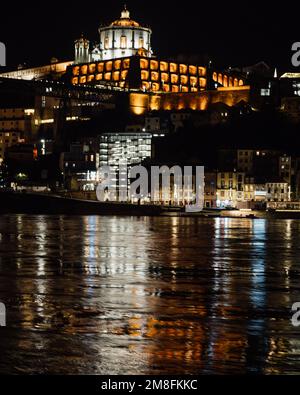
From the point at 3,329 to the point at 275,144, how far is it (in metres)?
60.1

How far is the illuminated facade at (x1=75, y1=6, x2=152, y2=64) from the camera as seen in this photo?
89.9 meters

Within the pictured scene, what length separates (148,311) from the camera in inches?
523

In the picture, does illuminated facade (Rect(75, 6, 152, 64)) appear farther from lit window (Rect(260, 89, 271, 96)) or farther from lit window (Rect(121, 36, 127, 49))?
lit window (Rect(260, 89, 271, 96))

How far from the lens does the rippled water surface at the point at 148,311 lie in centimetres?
970

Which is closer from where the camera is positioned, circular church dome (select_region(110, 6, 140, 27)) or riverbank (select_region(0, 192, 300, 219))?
riverbank (select_region(0, 192, 300, 219))

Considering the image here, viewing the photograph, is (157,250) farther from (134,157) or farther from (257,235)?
(134,157)

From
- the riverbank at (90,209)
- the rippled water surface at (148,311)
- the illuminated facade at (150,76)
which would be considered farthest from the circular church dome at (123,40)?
the rippled water surface at (148,311)

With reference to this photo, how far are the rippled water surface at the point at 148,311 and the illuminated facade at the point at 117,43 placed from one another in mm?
65287

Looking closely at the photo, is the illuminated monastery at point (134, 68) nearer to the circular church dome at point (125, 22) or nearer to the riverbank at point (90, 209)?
the circular church dome at point (125, 22)

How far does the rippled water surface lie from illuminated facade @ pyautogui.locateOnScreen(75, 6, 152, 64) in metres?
65.3

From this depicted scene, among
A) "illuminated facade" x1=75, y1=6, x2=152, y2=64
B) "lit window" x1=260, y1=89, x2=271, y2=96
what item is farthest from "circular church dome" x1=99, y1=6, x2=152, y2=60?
"lit window" x1=260, y1=89, x2=271, y2=96

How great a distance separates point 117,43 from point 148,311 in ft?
262

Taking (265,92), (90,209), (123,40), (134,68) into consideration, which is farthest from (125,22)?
(90,209)

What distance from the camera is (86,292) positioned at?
617 inches
